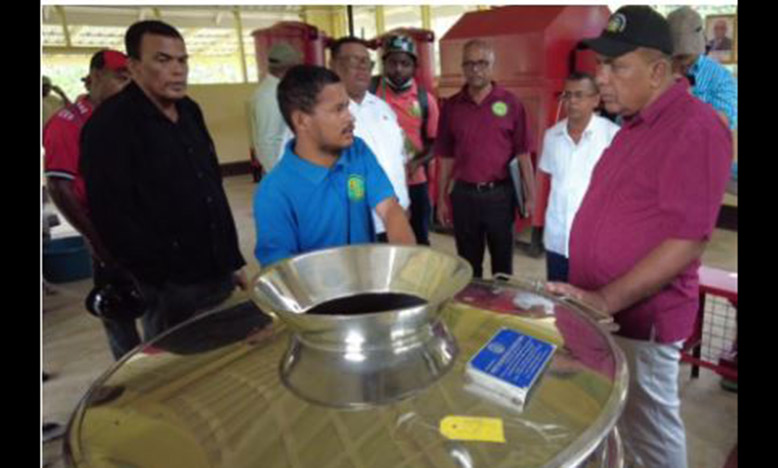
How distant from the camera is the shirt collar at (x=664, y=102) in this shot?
1409mm

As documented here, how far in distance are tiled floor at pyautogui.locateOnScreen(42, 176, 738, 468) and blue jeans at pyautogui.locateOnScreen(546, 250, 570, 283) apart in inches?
21.2

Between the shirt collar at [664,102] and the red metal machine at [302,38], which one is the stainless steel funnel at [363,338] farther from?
the red metal machine at [302,38]

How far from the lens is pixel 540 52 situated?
4.22 metres

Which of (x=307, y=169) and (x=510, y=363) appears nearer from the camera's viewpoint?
(x=510, y=363)

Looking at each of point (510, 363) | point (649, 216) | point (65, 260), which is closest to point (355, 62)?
point (649, 216)

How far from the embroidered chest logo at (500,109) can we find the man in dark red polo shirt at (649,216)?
1689 millimetres

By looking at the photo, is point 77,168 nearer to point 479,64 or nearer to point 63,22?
point 479,64

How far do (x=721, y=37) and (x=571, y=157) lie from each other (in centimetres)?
312

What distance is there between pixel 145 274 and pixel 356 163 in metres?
0.89

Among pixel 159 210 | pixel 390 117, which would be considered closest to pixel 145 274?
pixel 159 210

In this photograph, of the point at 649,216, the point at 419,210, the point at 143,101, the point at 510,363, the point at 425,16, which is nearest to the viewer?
the point at 510,363

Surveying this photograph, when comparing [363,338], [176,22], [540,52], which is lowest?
[363,338]
